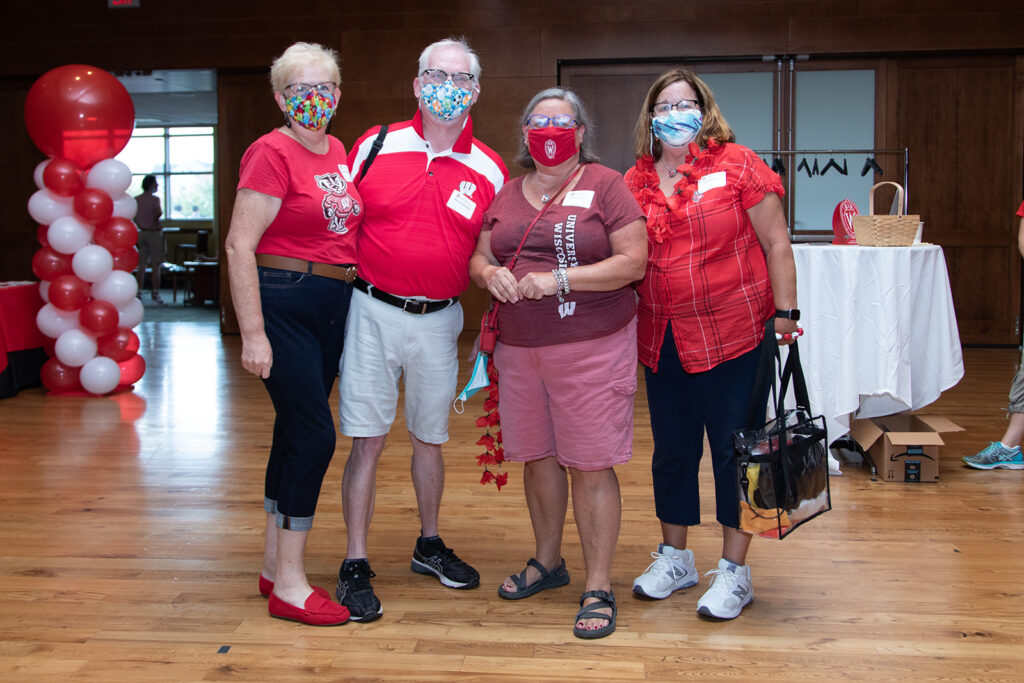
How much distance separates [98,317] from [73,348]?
0.83 feet

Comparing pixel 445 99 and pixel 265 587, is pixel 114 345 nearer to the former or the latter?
pixel 265 587

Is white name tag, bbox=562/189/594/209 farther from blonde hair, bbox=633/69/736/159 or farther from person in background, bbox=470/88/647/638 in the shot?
blonde hair, bbox=633/69/736/159

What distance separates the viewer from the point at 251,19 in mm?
8625

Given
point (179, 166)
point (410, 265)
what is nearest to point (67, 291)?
point (410, 265)

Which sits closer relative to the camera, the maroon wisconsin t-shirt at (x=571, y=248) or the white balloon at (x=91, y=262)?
the maroon wisconsin t-shirt at (x=571, y=248)

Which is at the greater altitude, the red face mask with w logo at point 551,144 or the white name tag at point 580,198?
the red face mask with w logo at point 551,144

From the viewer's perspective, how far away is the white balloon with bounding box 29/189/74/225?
18.3ft

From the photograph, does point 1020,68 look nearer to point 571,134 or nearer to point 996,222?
point 996,222

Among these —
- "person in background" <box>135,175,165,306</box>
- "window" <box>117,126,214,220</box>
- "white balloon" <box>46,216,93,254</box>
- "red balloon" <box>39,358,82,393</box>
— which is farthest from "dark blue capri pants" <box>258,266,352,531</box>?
"window" <box>117,126,214,220</box>

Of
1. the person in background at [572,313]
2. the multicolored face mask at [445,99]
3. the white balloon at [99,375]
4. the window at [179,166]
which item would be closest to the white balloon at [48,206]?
the white balloon at [99,375]

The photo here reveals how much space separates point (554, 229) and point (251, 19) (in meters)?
7.42

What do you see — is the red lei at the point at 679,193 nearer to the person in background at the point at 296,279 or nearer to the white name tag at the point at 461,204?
the white name tag at the point at 461,204

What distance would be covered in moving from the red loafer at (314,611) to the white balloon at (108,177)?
412cm

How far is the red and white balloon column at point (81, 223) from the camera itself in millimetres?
5594
